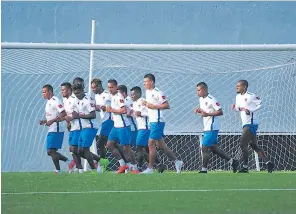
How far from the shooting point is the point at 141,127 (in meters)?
17.2

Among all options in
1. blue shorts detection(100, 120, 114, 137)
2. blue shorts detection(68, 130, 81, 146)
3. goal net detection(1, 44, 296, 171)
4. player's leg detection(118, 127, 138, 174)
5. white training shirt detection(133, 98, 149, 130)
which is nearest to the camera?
player's leg detection(118, 127, 138, 174)

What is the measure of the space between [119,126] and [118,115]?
26 centimetres

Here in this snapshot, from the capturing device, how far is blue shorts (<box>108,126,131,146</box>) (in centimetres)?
1673

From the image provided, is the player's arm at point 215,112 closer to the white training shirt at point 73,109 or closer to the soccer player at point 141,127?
the soccer player at point 141,127

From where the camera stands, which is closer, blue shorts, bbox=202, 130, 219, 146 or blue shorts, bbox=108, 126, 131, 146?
blue shorts, bbox=202, 130, 219, 146

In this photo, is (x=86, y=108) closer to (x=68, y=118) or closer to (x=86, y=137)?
(x=68, y=118)

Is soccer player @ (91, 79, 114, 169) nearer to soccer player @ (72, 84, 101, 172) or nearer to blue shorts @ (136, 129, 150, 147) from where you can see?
soccer player @ (72, 84, 101, 172)

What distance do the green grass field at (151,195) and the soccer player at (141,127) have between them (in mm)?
4097

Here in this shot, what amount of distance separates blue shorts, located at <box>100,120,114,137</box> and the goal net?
3.95 feet

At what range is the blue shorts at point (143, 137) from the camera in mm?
16891

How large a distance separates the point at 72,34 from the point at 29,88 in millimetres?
2464

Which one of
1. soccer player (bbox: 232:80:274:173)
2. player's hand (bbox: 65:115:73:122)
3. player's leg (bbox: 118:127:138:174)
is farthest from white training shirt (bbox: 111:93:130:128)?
soccer player (bbox: 232:80:274:173)

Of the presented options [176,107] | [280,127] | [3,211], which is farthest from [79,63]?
[3,211]

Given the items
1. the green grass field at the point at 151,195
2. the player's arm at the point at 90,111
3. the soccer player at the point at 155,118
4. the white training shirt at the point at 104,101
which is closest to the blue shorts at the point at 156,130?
the soccer player at the point at 155,118
